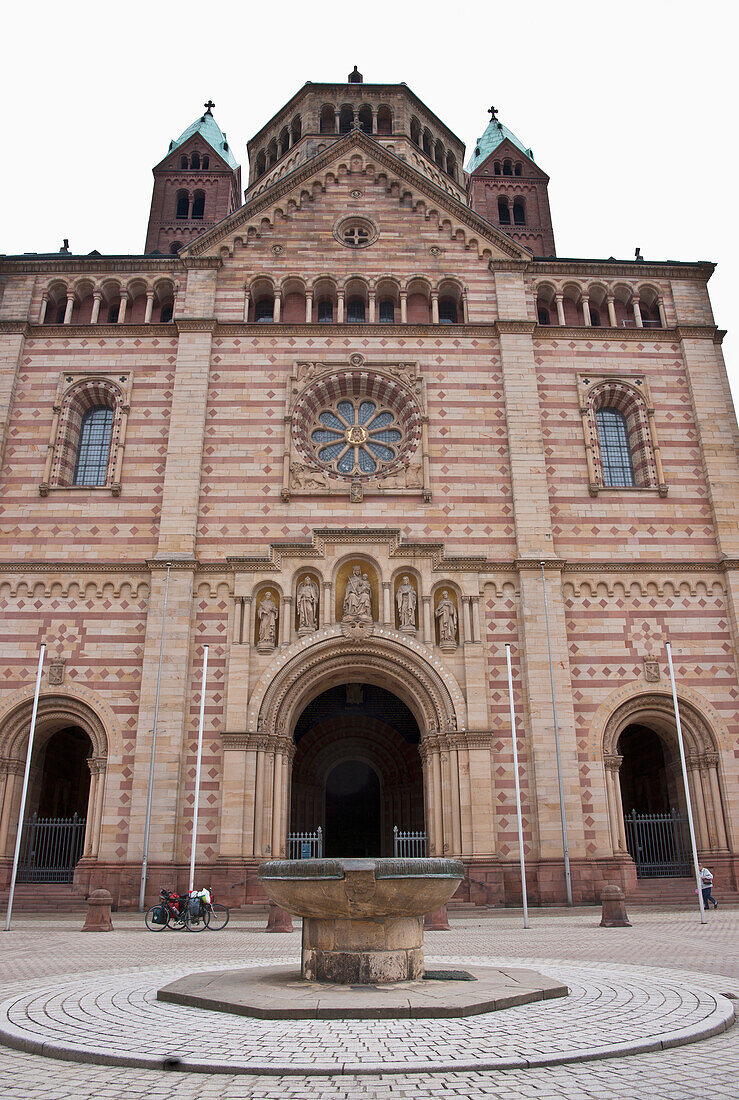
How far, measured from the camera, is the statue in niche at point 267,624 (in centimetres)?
2525

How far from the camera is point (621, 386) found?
29.5m

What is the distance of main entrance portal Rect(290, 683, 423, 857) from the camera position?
3056 cm

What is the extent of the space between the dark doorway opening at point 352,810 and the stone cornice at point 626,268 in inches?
802

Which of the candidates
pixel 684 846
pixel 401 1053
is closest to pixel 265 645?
pixel 684 846

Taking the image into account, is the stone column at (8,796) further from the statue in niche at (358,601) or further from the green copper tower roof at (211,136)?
the green copper tower roof at (211,136)

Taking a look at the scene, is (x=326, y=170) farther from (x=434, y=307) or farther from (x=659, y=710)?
(x=659, y=710)

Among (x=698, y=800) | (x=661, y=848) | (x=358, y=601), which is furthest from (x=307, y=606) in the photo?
(x=661, y=848)

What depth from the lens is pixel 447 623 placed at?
25.5 metres

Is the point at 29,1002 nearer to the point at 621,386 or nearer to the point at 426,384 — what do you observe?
the point at 426,384

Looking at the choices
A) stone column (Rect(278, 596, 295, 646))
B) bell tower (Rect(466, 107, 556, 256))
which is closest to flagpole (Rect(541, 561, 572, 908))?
stone column (Rect(278, 596, 295, 646))

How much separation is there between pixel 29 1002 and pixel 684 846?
70.7 feet

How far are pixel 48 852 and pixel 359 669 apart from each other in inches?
434

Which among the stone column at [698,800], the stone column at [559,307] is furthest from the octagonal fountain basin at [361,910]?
the stone column at [559,307]

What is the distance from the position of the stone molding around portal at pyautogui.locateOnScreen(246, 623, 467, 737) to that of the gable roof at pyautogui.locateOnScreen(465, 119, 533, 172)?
1463 inches
